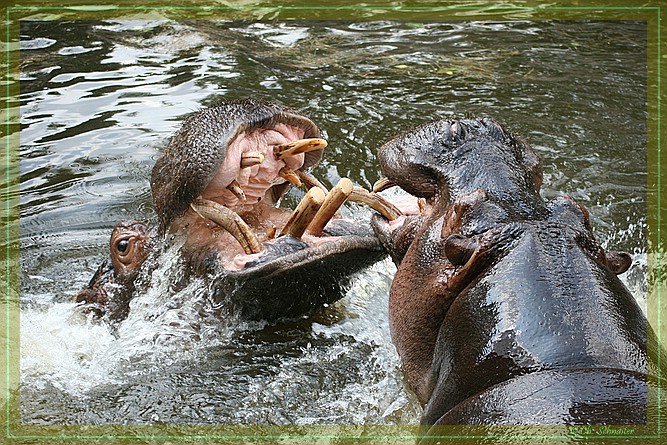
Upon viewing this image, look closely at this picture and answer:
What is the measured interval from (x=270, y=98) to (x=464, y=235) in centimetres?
473

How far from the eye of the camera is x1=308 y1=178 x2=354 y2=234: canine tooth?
3.52 metres

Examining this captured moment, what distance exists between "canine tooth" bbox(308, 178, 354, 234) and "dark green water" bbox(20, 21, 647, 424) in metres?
0.42

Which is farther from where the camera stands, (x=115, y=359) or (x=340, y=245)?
(x=115, y=359)

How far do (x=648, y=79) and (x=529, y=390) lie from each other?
6168 mm

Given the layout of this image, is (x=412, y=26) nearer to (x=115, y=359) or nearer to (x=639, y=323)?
(x=115, y=359)

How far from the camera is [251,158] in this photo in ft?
12.0

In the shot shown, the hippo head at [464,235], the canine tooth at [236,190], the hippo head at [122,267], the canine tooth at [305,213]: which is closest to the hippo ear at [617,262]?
the hippo head at [464,235]

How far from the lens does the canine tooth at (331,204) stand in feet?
11.5

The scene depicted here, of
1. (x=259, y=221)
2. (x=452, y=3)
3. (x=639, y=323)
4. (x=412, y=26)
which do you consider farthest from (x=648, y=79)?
(x=639, y=323)

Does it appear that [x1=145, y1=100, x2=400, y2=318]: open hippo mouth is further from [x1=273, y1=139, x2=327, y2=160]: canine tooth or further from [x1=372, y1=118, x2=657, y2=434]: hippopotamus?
[x1=372, y1=118, x2=657, y2=434]: hippopotamus

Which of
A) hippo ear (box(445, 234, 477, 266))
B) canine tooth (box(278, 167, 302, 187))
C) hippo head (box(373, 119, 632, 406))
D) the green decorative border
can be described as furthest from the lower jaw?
hippo ear (box(445, 234, 477, 266))

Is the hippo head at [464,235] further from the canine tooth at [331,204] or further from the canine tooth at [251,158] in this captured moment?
the canine tooth at [251,158]

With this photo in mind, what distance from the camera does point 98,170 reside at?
6469mm

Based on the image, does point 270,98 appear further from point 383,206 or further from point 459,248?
point 459,248
